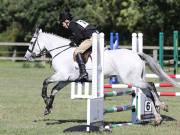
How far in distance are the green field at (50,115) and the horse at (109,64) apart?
0.56 m

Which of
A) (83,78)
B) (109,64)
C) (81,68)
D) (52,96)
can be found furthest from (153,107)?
(52,96)

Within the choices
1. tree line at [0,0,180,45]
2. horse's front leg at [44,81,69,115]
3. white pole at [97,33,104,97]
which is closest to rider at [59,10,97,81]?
horse's front leg at [44,81,69,115]

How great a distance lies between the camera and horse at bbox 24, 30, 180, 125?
38.3 feet

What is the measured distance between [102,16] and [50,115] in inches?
1209

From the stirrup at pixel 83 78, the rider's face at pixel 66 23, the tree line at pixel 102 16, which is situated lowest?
the stirrup at pixel 83 78

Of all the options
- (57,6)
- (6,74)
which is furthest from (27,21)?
(6,74)

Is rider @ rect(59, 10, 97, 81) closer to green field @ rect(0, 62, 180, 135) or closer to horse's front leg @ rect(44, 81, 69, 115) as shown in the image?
horse's front leg @ rect(44, 81, 69, 115)

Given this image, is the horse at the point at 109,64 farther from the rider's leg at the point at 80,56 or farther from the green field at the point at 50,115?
the green field at the point at 50,115

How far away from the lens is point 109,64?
11.8 metres

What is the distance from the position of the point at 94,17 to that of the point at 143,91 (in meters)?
32.3

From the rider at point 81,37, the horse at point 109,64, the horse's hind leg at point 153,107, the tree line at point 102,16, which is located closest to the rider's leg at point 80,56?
the rider at point 81,37

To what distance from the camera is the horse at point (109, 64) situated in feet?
38.3

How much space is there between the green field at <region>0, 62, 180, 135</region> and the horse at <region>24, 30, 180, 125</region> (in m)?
0.56

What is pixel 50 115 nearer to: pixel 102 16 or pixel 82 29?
pixel 82 29
